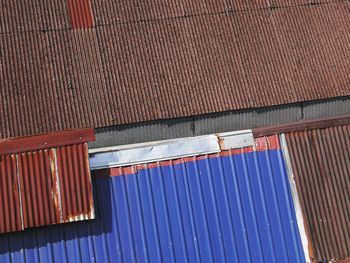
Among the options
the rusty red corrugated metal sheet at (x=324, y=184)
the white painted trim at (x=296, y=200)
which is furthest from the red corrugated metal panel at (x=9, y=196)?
the rusty red corrugated metal sheet at (x=324, y=184)

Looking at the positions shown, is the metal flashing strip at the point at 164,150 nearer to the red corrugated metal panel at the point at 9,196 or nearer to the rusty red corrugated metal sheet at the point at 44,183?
the rusty red corrugated metal sheet at the point at 44,183

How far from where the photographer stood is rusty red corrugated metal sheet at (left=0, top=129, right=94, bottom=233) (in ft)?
33.6

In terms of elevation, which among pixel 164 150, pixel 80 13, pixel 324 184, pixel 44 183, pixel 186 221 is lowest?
pixel 186 221

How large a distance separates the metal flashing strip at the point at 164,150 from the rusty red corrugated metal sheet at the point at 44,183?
0.61 meters

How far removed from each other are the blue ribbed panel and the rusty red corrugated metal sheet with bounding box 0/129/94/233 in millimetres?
491

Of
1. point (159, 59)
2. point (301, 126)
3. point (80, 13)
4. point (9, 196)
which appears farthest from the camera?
point (80, 13)

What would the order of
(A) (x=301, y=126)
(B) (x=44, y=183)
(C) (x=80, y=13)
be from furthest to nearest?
(C) (x=80, y=13) < (A) (x=301, y=126) < (B) (x=44, y=183)

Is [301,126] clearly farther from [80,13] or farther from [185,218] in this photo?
[80,13]

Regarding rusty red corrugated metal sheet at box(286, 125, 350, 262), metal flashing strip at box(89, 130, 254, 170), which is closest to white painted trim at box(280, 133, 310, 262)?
rusty red corrugated metal sheet at box(286, 125, 350, 262)

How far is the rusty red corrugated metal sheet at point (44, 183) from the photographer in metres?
10.2

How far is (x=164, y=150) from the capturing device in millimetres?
11383

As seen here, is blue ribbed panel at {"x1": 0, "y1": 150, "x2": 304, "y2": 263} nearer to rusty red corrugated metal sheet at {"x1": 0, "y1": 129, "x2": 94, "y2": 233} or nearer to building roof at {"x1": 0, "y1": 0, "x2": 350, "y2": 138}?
rusty red corrugated metal sheet at {"x1": 0, "y1": 129, "x2": 94, "y2": 233}

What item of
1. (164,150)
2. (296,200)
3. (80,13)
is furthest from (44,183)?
(80,13)

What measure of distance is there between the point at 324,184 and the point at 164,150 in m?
5.10
